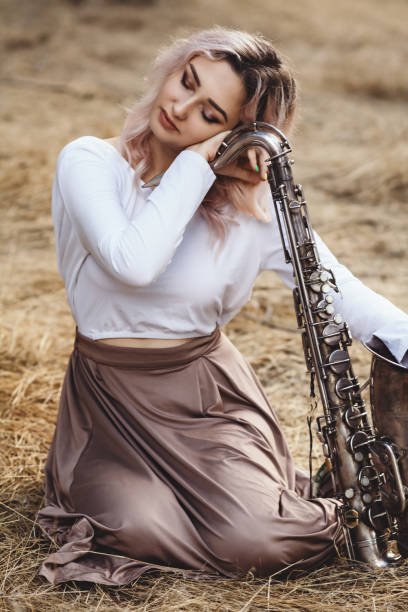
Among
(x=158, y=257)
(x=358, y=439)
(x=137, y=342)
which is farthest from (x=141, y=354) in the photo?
(x=358, y=439)

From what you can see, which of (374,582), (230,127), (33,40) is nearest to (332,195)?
(230,127)

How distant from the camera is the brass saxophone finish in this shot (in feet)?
7.83

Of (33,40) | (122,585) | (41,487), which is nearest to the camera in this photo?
(122,585)

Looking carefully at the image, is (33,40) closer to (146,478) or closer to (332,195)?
(332,195)

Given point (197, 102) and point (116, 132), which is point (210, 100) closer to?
point (197, 102)

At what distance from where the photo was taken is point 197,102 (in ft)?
8.09

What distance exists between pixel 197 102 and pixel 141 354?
2.94 feet

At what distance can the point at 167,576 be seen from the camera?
2332 millimetres

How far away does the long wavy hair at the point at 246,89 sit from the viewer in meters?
2.49

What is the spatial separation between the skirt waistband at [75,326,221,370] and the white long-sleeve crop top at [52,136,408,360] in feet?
0.14

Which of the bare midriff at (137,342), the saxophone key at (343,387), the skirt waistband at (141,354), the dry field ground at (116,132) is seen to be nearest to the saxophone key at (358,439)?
the saxophone key at (343,387)

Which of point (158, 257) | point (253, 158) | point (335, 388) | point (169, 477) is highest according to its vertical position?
point (253, 158)

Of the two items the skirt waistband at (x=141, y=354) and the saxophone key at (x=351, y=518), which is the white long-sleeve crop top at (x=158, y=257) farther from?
the saxophone key at (x=351, y=518)

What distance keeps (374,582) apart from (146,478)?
0.81 meters
